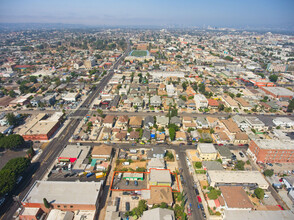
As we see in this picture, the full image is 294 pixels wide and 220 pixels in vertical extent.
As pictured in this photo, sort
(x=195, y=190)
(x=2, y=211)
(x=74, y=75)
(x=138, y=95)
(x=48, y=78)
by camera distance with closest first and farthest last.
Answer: (x=2, y=211)
(x=195, y=190)
(x=138, y=95)
(x=48, y=78)
(x=74, y=75)

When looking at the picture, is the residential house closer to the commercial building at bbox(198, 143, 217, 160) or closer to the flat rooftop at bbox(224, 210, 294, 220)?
the commercial building at bbox(198, 143, 217, 160)

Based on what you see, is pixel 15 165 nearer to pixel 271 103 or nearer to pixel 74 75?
pixel 74 75

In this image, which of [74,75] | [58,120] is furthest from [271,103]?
[74,75]

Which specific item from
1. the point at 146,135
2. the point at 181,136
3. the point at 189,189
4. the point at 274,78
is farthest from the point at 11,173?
the point at 274,78

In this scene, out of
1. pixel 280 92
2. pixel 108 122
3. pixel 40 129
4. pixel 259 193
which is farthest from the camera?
pixel 280 92

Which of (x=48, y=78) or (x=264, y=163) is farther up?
(x=48, y=78)

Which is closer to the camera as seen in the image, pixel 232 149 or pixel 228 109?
pixel 232 149

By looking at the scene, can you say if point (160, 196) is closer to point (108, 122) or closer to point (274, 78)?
point (108, 122)
